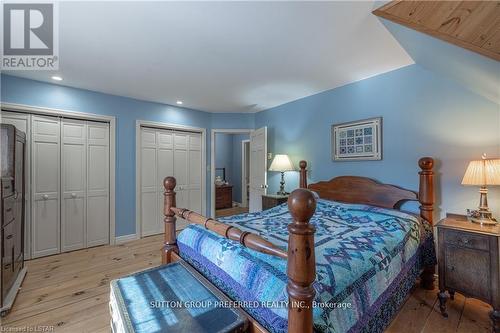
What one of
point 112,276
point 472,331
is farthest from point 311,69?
point 112,276

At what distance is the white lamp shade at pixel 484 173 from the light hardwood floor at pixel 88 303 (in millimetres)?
1095

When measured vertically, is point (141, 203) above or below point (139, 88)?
below

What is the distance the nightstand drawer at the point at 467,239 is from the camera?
5.43 ft

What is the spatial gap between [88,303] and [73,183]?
75.6 inches

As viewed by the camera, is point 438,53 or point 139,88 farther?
point 139,88

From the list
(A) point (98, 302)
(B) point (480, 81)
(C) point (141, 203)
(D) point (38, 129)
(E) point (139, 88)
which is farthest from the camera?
(C) point (141, 203)

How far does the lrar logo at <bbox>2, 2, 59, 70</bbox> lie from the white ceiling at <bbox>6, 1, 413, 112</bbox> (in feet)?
0.26

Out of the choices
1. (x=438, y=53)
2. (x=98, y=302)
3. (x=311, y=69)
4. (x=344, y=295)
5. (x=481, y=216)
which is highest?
(x=311, y=69)

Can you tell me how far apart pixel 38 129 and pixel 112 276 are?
223 cm

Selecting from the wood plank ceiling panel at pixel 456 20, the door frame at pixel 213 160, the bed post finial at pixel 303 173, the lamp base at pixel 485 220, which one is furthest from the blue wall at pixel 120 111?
the lamp base at pixel 485 220

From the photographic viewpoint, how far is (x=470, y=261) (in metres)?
1.73

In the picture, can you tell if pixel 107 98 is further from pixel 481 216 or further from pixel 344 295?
pixel 481 216

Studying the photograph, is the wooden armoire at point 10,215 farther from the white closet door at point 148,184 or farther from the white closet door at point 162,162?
the white closet door at point 162,162

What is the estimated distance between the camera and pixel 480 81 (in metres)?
1.79
